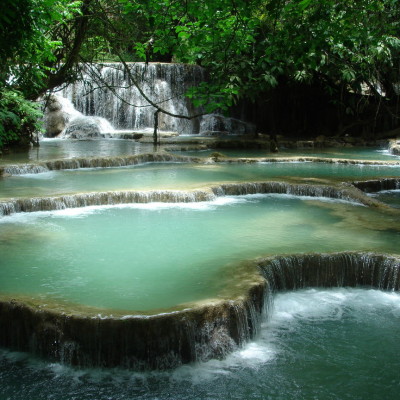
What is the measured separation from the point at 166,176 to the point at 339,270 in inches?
236

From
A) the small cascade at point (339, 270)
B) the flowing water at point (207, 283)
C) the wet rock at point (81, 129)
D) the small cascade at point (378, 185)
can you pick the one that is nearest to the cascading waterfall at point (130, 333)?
the flowing water at point (207, 283)

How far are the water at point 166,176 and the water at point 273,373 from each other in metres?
5.14

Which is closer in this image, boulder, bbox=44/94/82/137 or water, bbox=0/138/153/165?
water, bbox=0/138/153/165

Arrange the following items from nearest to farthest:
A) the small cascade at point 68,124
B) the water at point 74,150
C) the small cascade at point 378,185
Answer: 1. the small cascade at point 378,185
2. the water at point 74,150
3. the small cascade at point 68,124

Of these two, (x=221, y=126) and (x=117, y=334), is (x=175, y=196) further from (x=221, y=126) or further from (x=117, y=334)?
(x=221, y=126)

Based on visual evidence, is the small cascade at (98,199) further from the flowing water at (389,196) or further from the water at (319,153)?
the water at (319,153)

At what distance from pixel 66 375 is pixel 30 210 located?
473 centimetres

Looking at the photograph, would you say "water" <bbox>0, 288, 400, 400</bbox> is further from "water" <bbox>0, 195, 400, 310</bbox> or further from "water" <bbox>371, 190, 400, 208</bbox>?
"water" <bbox>371, 190, 400, 208</bbox>

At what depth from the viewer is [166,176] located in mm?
11664

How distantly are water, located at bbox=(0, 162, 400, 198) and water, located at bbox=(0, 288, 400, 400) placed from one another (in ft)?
16.8

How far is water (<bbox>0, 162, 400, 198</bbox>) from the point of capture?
10133mm

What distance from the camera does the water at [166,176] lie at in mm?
10133

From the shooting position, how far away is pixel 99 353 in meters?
4.49

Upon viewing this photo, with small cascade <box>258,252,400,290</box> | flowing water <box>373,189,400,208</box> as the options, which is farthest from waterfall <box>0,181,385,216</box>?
small cascade <box>258,252,400,290</box>
